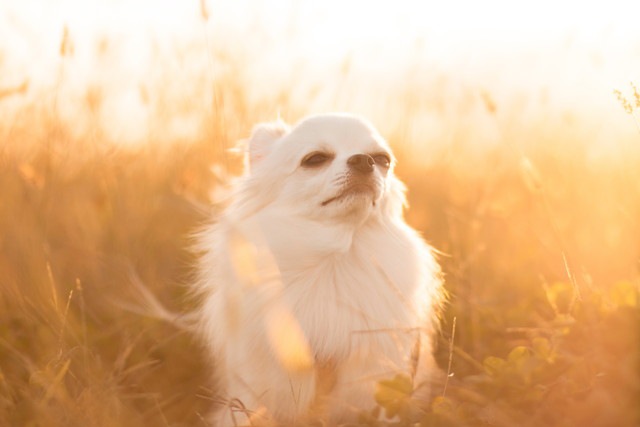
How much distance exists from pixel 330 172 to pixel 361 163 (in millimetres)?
166

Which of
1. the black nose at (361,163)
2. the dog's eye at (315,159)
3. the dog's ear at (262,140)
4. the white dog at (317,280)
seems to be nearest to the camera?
the white dog at (317,280)

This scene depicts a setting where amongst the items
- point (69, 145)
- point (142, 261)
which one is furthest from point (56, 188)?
point (142, 261)

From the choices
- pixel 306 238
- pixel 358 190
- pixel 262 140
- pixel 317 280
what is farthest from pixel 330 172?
pixel 262 140

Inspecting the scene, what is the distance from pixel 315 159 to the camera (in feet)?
11.2

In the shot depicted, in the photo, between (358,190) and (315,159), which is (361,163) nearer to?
(358,190)

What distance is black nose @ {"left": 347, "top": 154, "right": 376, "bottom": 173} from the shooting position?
3160 mm

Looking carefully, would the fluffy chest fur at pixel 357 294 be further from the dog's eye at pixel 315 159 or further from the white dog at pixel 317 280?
the dog's eye at pixel 315 159

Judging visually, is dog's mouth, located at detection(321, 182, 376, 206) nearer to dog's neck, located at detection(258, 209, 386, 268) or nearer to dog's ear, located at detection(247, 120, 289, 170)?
dog's neck, located at detection(258, 209, 386, 268)

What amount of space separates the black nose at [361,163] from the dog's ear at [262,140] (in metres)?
0.79

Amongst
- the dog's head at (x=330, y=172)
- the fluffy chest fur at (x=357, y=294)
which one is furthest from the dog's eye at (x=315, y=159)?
the fluffy chest fur at (x=357, y=294)

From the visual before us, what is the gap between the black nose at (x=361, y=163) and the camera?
3.16 m

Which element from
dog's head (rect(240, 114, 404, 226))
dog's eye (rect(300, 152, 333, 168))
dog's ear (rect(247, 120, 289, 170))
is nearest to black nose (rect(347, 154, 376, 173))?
dog's head (rect(240, 114, 404, 226))

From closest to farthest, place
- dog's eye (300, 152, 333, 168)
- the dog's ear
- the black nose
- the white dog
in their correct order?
1. the white dog
2. the black nose
3. dog's eye (300, 152, 333, 168)
4. the dog's ear

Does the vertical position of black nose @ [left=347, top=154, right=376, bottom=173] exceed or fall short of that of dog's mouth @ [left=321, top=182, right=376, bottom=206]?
it exceeds it
